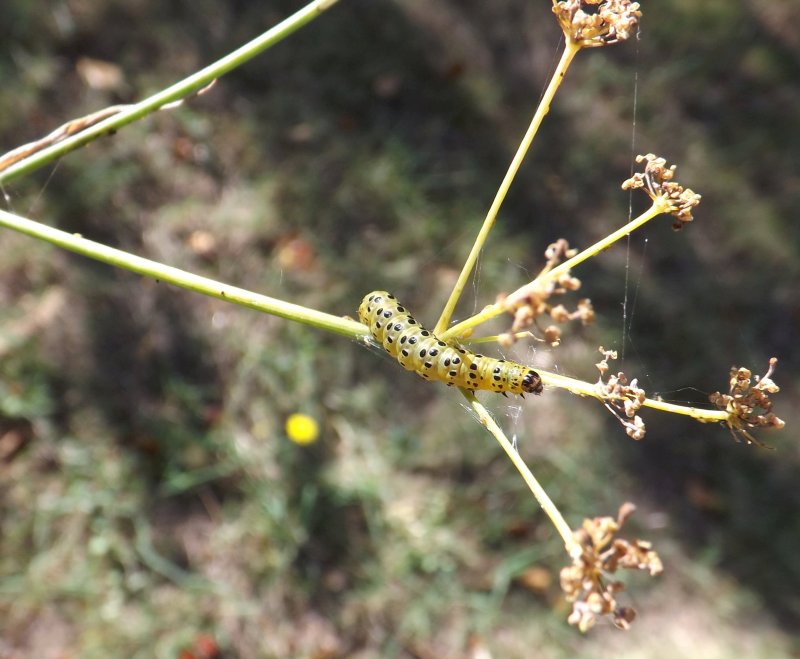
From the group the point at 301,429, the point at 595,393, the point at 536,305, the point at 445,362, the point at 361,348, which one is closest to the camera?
the point at 536,305

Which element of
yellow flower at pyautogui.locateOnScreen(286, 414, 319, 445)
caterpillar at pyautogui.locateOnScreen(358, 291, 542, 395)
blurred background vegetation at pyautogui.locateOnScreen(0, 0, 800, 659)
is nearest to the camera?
caterpillar at pyautogui.locateOnScreen(358, 291, 542, 395)

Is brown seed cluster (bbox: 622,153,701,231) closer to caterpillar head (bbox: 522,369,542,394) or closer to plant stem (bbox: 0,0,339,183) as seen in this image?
caterpillar head (bbox: 522,369,542,394)

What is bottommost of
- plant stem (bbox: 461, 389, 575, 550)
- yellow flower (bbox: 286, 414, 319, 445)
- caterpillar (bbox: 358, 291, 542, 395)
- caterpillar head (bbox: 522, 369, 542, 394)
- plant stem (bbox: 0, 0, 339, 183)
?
plant stem (bbox: 461, 389, 575, 550)

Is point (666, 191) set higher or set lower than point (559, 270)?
higher

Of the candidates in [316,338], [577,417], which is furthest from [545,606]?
[316,338]

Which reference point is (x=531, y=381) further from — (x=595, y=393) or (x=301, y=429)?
(x=301, y=429)

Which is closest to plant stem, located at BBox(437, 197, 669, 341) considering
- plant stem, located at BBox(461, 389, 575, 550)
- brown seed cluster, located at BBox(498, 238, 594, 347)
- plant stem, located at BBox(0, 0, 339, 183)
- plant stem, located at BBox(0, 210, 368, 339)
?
brown seed cluster, located at BBox(498, 238, 594, 347)

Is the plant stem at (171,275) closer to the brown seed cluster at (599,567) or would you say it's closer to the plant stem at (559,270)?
the plant stem at (559,270)

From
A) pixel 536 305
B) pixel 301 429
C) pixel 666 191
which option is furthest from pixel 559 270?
pixel 301 429
